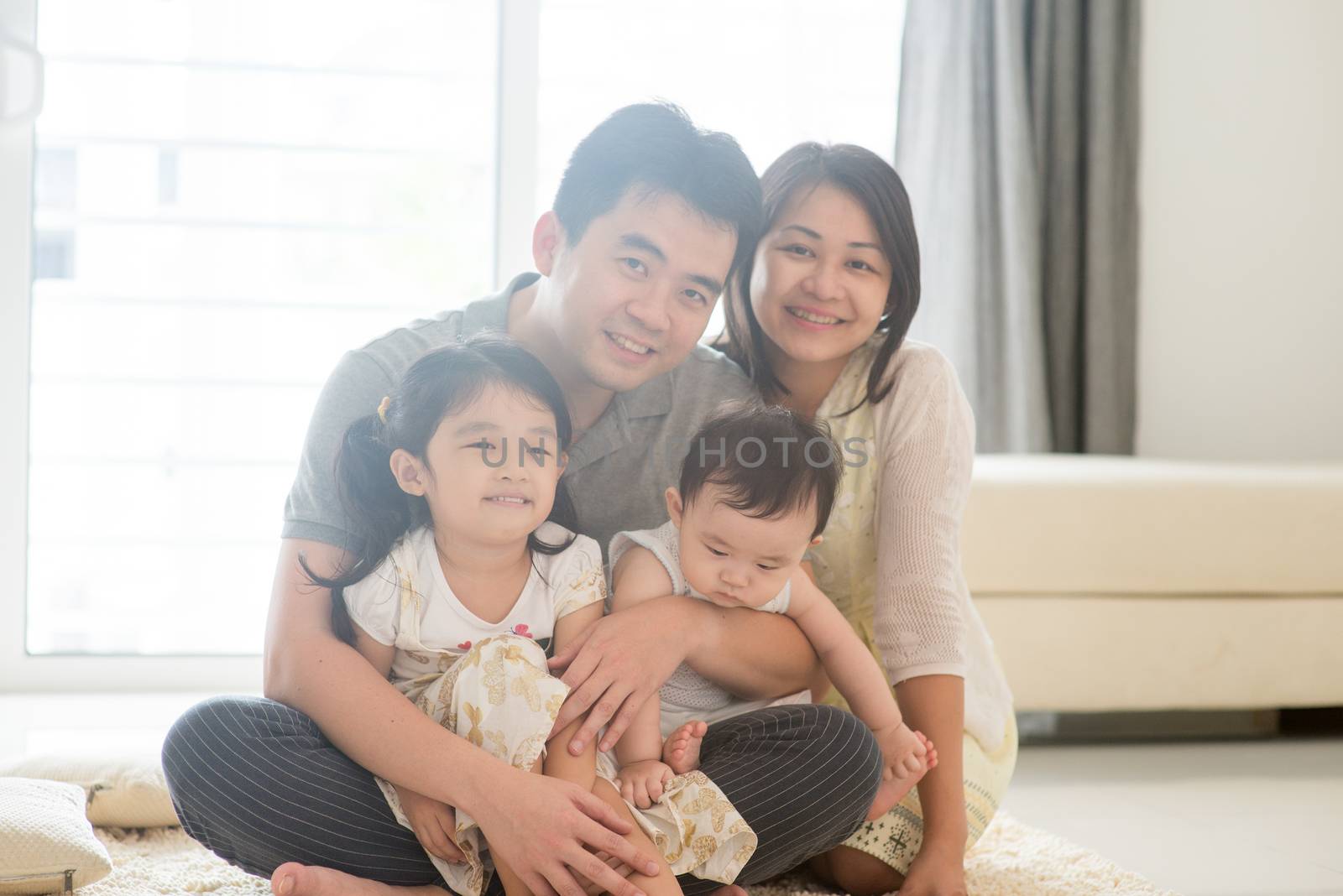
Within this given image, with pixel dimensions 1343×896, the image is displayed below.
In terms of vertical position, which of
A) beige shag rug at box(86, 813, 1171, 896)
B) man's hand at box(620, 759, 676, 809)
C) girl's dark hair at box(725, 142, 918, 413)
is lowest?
beige shag rug at box(86, 813, 1171, 896)

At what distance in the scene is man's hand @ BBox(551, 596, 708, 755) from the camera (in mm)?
1304

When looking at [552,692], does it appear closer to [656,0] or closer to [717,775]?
[717,775]

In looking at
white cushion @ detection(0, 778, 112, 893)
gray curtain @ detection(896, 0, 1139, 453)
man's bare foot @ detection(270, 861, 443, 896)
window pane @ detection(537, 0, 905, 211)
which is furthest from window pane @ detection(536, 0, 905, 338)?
man's bare foot @ detection(270, 861, 443, 896)

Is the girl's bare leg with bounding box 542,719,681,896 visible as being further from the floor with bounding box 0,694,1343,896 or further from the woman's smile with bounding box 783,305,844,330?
the floor with bounding box 0,694,1343,896

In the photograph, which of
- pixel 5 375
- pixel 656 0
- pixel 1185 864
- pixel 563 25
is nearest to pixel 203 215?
pixel 5 375

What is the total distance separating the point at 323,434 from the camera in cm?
146

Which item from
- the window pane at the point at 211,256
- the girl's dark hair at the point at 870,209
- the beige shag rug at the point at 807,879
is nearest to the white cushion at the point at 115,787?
the beige shag rug at the point at 807,879

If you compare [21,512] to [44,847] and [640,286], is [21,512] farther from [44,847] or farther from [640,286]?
[640,286]

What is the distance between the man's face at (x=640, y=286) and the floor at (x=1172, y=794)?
3.17ft

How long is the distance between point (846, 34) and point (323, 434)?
2291 millimetres

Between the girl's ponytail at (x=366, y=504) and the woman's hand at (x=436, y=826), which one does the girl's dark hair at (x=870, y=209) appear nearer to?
the girl's ponytail at (x=366, y=504)

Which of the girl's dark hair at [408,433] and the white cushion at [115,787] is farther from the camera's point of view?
the white cushion at [115,787]

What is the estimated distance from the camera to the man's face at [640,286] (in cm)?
149

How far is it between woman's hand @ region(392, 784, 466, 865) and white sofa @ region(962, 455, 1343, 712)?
50.4 inches
